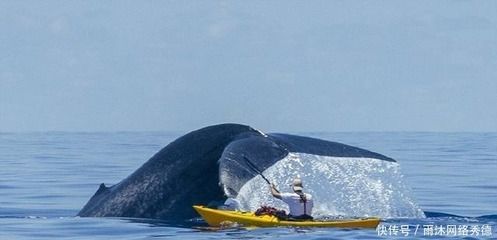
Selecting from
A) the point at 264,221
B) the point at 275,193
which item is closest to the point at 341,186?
the point at 275,193

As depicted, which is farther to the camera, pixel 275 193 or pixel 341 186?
pixel 341 186

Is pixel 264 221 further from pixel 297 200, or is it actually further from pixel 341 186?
pixel 341 186

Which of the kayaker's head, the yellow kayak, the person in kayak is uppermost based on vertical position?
the kayaker's head

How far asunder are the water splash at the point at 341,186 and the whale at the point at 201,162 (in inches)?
8.1

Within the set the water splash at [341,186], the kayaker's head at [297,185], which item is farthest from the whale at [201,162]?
the kayaker's head at [297,185]

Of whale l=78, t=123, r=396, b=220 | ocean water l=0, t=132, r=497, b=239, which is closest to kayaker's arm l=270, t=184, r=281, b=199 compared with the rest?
ocean water l=0, t=132, r=497, b=239

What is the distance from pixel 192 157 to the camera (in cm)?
1402

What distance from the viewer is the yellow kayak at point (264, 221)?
14.2 meters

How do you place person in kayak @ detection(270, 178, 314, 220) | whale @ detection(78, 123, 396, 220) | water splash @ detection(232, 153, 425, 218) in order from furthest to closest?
person in kayak @ detection(270, 178, 314, 220) → water splash @ detection(232, 153, 425, 218) → whale @ detection(78, 123, 396, 220)

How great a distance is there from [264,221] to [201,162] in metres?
1.05

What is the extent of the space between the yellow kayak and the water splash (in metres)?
0.22

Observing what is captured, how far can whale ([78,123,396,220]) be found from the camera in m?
13.8

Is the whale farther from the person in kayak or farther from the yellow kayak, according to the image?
the person in kayak

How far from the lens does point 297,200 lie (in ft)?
47.4
